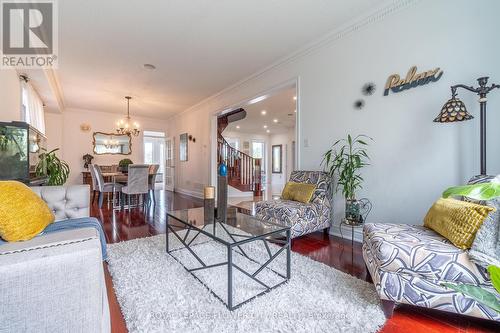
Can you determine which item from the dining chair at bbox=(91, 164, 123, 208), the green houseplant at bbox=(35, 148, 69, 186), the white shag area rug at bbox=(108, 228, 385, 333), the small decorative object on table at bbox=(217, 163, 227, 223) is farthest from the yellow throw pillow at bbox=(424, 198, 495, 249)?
the dining chair at bbox=(91, 164, 123, 208)

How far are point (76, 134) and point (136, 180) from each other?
4.31 meters

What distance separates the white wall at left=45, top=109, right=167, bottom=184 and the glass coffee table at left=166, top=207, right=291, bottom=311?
6510 millimetres

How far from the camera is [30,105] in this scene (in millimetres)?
4355

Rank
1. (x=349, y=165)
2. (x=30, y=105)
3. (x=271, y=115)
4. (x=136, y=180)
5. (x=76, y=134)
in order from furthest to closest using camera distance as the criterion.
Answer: (x=271, y=115)
(x=76, y=134)
(x=136, y=180)
(x=30, y=105)
(x=349, y=165)

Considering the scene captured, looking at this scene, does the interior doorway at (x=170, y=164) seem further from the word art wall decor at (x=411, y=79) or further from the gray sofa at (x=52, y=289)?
the gray sofa at (x=52, y=289)

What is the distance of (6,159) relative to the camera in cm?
251

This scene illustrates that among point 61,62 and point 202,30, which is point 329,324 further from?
point 61,62

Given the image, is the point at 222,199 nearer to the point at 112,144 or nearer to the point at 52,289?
the point at 52,289

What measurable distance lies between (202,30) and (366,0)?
1964mm

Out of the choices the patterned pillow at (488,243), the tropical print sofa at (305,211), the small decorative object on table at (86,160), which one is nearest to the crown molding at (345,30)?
the tropical print sofa at (305,211)

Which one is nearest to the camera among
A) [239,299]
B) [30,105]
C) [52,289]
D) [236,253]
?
[52,289]

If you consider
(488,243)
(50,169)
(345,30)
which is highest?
(345,30)

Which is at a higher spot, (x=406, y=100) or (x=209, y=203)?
(x=406, y=100)

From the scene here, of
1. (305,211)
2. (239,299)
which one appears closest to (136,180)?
(305,211)
